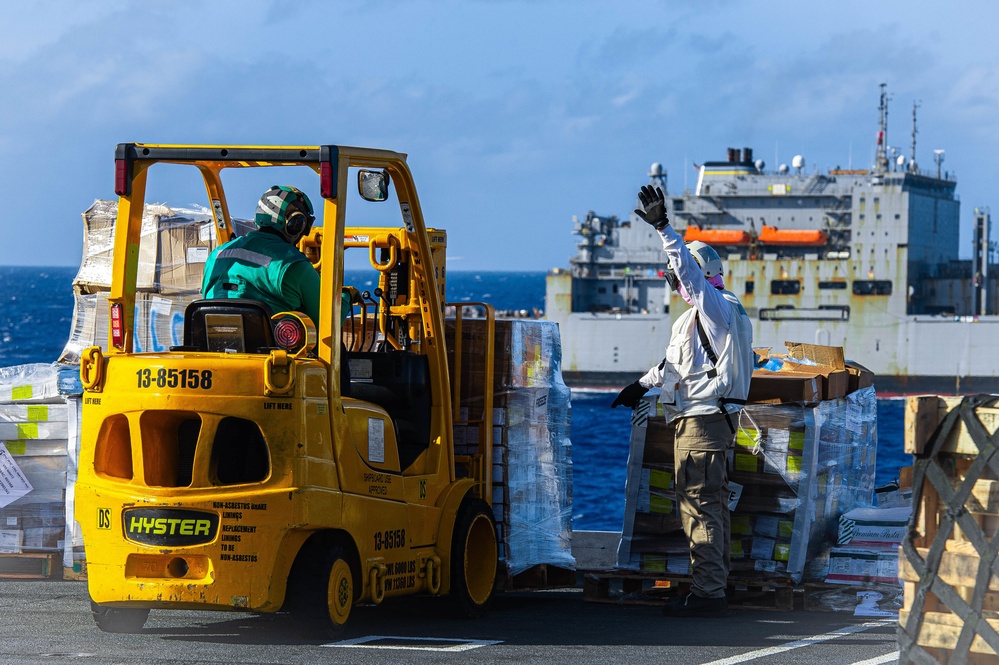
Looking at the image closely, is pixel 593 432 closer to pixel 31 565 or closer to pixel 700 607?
pixel 31 565

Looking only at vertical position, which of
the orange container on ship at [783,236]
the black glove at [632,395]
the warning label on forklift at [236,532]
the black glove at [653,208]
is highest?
the orange container on ship at [783,236]

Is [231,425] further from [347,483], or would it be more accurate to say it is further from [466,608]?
[466,608]

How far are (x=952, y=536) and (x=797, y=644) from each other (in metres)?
1.83

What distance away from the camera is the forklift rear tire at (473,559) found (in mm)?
7410

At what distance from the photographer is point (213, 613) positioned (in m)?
7.45

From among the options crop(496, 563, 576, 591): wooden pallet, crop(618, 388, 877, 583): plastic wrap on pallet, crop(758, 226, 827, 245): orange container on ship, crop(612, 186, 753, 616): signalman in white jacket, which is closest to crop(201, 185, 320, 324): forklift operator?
crop(612, 186, 753, 616): signalman in white jacket

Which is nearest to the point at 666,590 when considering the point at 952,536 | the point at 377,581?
the point at 377,581

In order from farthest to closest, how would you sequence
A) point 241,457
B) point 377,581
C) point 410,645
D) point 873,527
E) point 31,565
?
point 31,565 < point 873,527 < point 377,581 < point 410,645 < point 241,457

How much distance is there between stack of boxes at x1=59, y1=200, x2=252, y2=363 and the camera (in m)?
9.55

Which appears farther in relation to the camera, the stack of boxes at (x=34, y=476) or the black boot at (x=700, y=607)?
the stack of boxes at (x=34, y=476)

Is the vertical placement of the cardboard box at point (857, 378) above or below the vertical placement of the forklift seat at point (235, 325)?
below

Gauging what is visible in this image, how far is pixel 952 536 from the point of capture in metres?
5.14

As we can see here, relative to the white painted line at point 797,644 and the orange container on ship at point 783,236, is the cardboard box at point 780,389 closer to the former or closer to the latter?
the white painted line at point 797,644

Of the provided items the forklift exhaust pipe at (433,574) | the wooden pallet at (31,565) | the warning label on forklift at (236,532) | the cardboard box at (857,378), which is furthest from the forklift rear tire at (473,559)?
the wooden pallet at (31,565)
